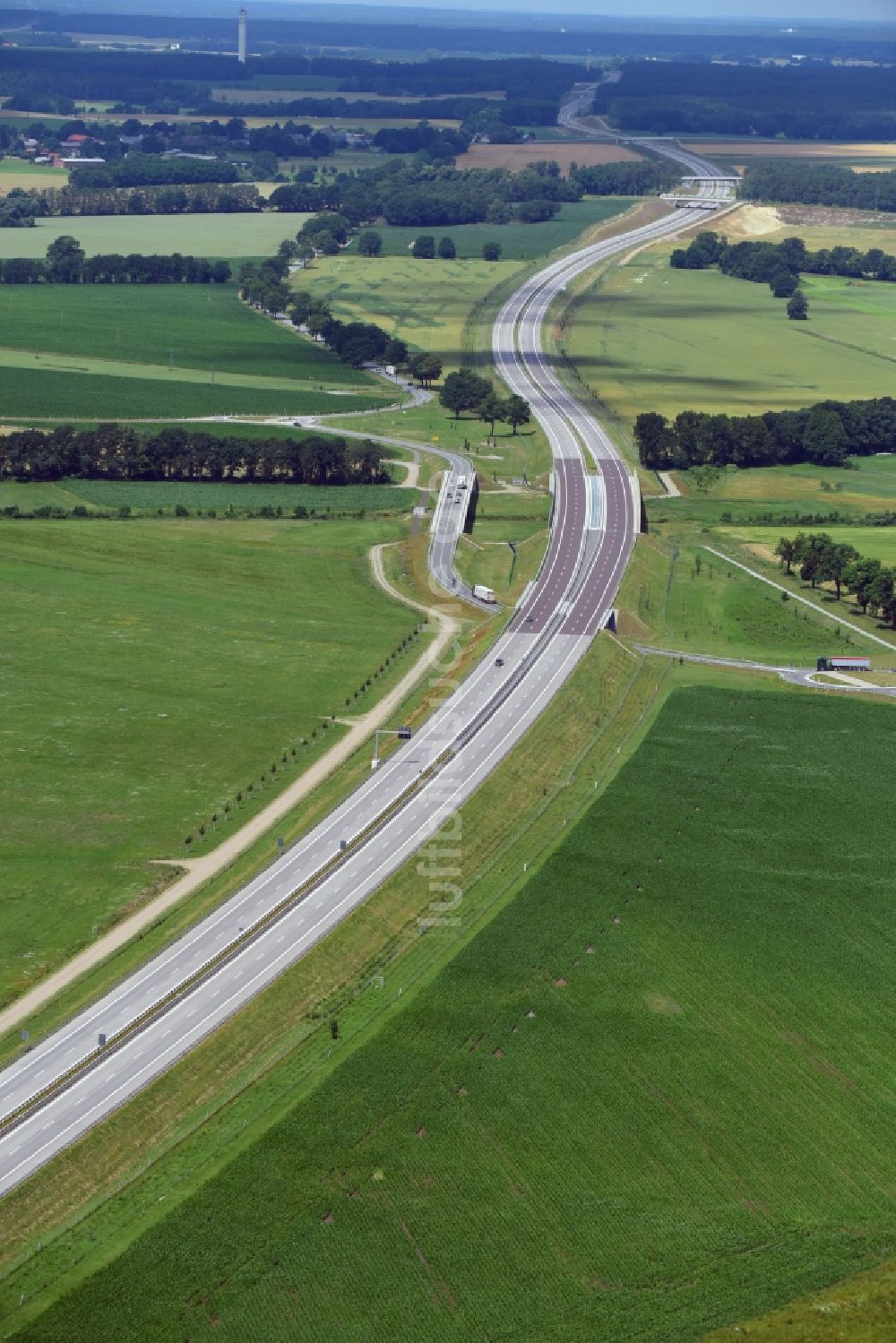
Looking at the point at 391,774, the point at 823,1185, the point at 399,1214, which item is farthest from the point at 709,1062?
the point at 391,774

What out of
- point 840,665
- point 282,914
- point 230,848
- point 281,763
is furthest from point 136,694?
A: point 840,665

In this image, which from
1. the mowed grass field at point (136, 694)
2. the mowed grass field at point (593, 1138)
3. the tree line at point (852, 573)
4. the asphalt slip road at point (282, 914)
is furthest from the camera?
the tree line at point (852, 573)

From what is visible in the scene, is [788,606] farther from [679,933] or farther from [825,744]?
[679,933]

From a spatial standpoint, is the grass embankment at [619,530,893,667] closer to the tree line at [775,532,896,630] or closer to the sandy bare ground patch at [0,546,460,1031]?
the tree line at [775,532,896,630]

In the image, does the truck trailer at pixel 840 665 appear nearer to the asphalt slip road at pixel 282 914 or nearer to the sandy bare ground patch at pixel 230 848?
the asphalt slip road at pixel 282 914

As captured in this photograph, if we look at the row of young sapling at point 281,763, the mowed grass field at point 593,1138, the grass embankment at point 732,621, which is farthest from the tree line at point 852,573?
the mowed grass field at point 593,1138

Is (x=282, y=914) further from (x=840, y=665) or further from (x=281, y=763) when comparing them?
(x=840, y=665)

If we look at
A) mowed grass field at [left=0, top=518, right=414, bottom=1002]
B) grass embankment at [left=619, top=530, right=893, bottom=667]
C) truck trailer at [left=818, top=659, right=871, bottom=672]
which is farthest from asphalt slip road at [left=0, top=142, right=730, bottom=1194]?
truck trailer at [left=818, top=659, right=871, bottom=672]
